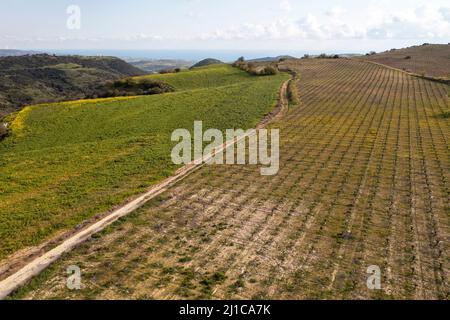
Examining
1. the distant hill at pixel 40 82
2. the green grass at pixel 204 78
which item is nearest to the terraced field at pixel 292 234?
the green grass at pixel 204 78

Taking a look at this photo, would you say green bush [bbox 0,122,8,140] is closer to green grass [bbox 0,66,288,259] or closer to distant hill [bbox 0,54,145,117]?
green grass [bbox 0,66,288,259]

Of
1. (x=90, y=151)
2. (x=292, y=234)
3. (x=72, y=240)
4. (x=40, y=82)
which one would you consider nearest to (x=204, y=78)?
(x=90, y=151)

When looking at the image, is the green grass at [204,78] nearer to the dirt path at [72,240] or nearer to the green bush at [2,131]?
the green bush at [2,131]

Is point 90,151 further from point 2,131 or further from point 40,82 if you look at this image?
point 40,82

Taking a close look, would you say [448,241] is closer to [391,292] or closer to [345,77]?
[391,292]

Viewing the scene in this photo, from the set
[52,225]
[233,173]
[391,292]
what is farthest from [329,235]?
[52,225]

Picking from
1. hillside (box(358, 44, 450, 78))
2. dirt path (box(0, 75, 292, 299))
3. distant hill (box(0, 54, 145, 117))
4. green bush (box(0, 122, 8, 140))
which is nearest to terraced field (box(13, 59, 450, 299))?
dirt path (box(0, 75, 292, 299))
